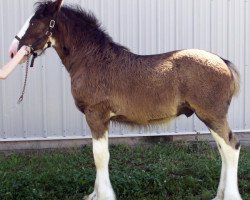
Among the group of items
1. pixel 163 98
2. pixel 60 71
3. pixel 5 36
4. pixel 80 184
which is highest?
pixel 5 36

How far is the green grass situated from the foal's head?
1.73m

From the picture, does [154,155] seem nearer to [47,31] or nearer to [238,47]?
[238,47]

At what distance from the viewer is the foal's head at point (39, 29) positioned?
4902 millimetres

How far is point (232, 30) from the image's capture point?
7.48 metres

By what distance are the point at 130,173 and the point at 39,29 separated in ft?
7.46

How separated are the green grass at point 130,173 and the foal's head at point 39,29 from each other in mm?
1733

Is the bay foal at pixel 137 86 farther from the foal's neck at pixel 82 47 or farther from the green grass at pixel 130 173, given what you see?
the green grass at pixel 130 173

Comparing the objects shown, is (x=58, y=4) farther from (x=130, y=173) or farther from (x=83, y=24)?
(x=130, y=173)

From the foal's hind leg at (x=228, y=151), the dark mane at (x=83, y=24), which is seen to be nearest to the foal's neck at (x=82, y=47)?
the dark mane at (x=83, y=24)

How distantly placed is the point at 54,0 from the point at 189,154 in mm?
3302

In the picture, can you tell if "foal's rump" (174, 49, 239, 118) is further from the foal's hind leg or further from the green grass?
the green grass

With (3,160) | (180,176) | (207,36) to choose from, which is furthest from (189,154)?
(3,160)

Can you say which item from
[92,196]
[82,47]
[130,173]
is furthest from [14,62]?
[130,173]

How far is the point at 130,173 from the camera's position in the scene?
605 cm
